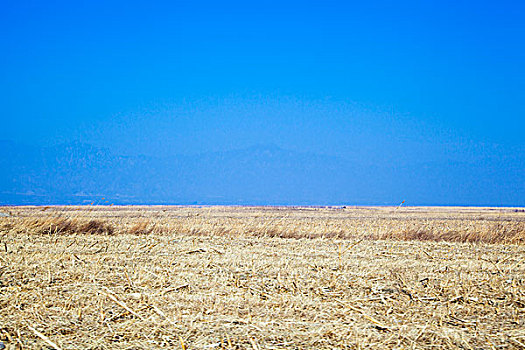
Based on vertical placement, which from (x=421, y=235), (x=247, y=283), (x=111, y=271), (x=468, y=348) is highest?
(x=421, y=235)

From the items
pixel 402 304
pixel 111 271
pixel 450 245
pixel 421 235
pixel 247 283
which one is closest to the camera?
pixel 402 304

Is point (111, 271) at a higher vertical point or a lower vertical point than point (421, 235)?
lower

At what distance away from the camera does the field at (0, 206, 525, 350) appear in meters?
4.75

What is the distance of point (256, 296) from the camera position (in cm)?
622

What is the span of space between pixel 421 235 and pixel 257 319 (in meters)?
10.5

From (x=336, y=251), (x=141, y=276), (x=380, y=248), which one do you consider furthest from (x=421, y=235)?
(x=141, y=276)

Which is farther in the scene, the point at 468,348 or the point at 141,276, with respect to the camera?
the point at 141,276

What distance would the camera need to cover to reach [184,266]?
827 cm

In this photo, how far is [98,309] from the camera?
5.63 metres

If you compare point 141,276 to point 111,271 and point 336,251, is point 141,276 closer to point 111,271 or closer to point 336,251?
point 111,271

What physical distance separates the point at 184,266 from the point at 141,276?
1.12m

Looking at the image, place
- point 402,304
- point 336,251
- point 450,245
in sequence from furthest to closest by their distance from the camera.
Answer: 1. point 450,245
2. point 336,251
3. point 402,304

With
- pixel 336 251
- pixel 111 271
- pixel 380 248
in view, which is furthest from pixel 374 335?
pixel 380 248

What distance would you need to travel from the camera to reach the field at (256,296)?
187 inches
